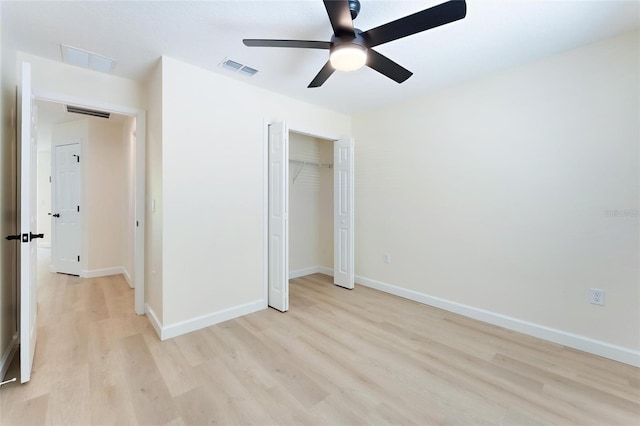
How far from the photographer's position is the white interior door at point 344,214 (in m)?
3.88

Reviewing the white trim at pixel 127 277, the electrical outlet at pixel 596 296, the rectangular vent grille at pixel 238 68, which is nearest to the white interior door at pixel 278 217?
the rectangular vent grille at pixel 238 68

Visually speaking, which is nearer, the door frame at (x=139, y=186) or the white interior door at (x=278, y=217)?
the door frame at (x=139, y=186)

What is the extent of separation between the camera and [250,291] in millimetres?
3047

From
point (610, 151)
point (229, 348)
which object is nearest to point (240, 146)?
point (229, 348)

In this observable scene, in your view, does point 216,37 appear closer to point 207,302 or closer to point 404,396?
point 207,302

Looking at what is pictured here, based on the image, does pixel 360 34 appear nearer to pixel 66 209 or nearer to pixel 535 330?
pixel 535 330

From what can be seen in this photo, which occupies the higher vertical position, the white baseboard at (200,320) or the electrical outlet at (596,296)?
the electrical outlet at (596,296)

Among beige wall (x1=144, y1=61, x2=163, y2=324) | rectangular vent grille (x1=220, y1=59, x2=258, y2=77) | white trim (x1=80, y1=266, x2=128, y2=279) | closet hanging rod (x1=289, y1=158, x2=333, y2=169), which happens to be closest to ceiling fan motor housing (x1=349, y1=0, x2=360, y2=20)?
rectangular vent grille (x1=220, y1=59, x2=258, y2=77)

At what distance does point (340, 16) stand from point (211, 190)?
1.89 meters

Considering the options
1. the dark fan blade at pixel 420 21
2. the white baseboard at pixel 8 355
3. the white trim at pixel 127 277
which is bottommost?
the white baseboard at pixel 8 355

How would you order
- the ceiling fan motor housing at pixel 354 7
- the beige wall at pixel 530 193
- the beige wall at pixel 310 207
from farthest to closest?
the beige wall at pixel 310 207
the beige wall at pixel 530 193
the ceiling fan motor housing at pixel 354 7

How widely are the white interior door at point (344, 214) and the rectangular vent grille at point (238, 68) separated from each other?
1574mm

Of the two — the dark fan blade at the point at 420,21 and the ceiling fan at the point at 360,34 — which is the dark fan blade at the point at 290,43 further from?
the dark fan blade at the point at 420,21

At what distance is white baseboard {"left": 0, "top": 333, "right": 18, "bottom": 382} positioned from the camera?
1.92 metres
